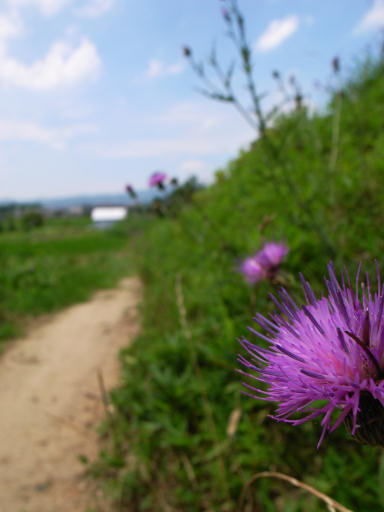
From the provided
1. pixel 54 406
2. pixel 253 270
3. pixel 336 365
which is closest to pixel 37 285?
pixel 54 406

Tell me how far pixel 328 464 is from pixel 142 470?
4.31 ft

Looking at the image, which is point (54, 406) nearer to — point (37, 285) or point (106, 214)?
point (37, 285)

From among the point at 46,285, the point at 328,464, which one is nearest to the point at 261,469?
the point at 328,464

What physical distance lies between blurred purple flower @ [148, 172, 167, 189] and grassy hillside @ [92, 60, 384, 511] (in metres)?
0.38

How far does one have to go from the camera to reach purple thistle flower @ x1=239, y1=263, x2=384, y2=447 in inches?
25.2

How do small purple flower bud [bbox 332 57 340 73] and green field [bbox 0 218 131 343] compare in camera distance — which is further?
green field [bbox 0 218 131 343]

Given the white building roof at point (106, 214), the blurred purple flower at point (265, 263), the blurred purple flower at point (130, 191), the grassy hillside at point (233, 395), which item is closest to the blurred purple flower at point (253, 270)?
the blurred purple flower at point (265, 263)

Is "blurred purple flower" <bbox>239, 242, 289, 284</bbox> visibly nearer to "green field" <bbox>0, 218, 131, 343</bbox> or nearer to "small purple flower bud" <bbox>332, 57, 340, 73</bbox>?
"small purple flower bud" <bbox>332, 57, 340, 73</bbox>

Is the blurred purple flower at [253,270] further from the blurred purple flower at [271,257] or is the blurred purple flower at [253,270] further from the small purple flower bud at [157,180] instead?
the small purple flower bud at [157,180]

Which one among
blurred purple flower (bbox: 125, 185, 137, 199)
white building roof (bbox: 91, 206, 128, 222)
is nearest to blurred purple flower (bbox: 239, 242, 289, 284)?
blurred purple flower (bbox: 125, 185, 137, 199)

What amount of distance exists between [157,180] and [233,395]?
2.00m

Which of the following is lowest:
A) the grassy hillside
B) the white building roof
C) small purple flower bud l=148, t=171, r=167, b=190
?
the grassy hillside

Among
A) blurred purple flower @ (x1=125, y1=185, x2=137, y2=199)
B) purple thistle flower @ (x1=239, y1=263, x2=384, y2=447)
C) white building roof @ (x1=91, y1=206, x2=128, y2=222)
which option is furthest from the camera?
white building roof @ (x1=91, y1=206, x2=128, y2=222)

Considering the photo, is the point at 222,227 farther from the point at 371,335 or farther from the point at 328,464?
the point at 371,335
